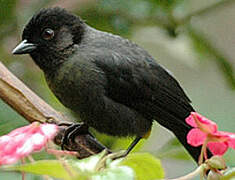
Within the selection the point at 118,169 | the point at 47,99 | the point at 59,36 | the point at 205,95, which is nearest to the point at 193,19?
the point at 205,95

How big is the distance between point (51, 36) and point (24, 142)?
5.94ft

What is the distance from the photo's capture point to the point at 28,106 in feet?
6.92

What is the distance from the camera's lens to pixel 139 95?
268cm

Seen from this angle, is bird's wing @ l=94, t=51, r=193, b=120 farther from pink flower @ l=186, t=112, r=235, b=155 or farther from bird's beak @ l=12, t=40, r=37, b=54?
pink flower @ l=186, t=112, r=235, b=155

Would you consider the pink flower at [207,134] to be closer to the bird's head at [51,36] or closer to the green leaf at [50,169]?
the green leaf at [50,169]

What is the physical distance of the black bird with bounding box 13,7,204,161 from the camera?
264cm

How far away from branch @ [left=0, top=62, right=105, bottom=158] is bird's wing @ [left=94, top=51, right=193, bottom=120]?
38 cm

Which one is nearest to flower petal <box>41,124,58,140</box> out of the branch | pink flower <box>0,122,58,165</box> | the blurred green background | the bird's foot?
pink flower <box>0,122,58,165</box>

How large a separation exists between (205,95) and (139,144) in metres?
0.42

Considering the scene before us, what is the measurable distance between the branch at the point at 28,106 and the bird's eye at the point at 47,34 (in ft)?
1.59

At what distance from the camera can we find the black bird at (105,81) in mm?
2639

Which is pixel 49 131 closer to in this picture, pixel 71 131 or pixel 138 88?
pixel 71 131

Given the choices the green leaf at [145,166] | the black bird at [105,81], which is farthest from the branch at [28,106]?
the green leaf at [145,166]

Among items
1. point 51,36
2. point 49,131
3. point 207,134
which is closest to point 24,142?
point 49,131
